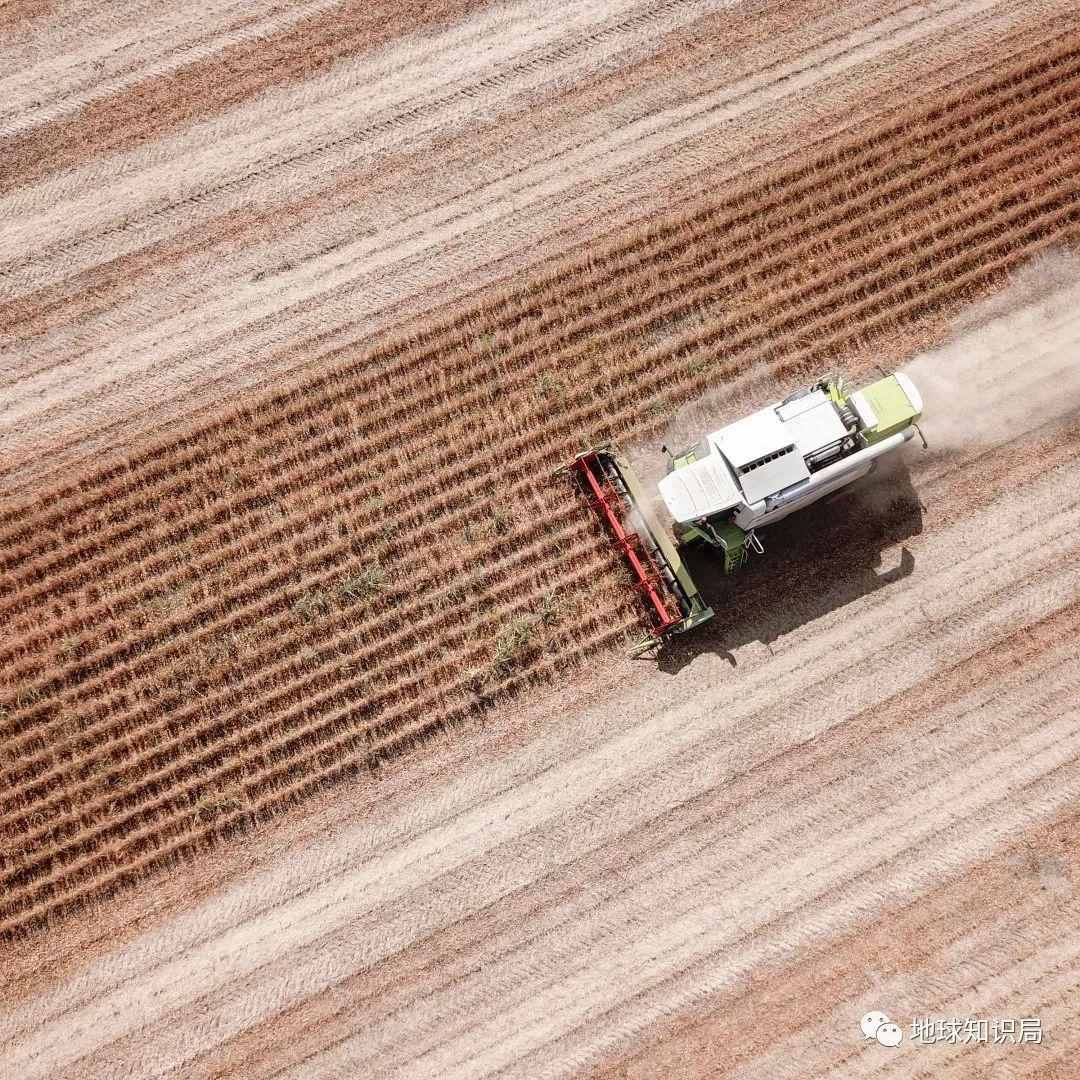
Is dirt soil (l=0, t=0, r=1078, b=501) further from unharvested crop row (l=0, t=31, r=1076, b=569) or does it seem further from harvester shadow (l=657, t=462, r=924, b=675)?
harvester shadow (l=657, t=462, r=924, b=675)

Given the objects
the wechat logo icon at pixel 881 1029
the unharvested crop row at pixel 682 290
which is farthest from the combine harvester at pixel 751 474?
the wechat logo icon at pixel 881 1029

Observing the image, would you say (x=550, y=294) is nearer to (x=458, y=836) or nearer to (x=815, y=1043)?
(x=458, y=836)

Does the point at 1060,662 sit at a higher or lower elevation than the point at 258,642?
lower

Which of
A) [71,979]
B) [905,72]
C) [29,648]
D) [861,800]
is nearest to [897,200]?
[905,72]

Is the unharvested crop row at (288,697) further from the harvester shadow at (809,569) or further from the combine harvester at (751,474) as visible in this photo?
the harvester shadow at (809,569)

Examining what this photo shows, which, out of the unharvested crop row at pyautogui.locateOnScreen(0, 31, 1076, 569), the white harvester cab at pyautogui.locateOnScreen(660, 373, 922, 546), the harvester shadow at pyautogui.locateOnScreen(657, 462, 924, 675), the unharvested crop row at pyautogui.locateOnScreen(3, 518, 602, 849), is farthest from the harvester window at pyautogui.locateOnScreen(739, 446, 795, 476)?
the unharvested crop row at pyautogui.locateOnScreen(0, 31, 1076, 569)

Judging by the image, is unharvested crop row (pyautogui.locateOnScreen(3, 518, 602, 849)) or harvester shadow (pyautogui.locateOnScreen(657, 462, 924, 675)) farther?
harvester shadow (pyautogui.locateOnScreen(657, 462, 924, 675))
